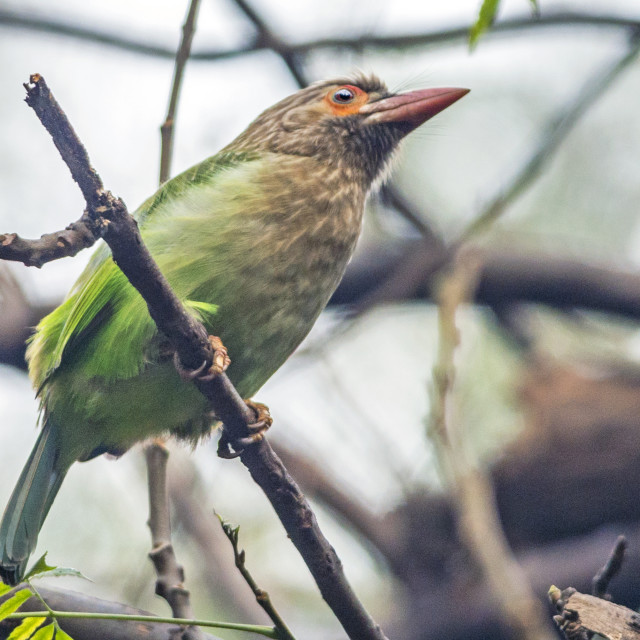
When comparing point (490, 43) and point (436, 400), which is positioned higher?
point (490, 43)

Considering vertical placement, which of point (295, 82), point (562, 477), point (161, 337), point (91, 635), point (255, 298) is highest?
point (295, 82)

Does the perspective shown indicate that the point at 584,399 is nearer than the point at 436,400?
No

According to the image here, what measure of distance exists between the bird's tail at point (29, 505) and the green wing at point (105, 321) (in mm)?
249

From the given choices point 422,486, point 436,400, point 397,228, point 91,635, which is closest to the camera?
point 91,635

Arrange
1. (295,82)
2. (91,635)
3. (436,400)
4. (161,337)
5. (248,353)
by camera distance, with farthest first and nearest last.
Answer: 1. (295,82)
2. (436,400)
3. (248,353)
4. (161,337)
5. (91,635)

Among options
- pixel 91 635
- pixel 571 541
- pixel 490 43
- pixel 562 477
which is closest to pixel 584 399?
pixel 562 477

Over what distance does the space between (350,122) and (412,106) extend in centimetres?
28

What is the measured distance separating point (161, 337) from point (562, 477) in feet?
11.5

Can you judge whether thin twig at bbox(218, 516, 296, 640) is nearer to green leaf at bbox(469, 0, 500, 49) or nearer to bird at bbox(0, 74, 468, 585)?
bird at bbox(0, 74, 468, 585)

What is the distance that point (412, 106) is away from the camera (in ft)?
12.1

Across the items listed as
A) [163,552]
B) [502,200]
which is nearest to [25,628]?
[163,552]

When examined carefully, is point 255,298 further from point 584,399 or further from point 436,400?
point 584,399

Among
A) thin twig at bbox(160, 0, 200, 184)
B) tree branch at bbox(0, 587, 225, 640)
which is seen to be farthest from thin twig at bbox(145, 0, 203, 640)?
tree branch at bbox(0, 587, 225, 640)

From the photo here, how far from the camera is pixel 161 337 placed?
276cm
